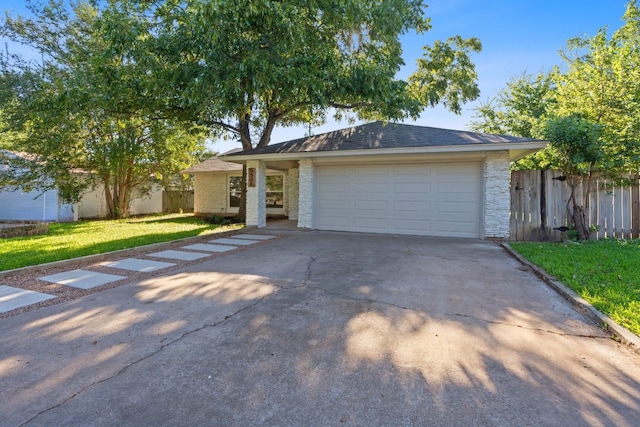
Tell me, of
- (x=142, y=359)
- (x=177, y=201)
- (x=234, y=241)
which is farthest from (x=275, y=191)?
(x=142, y=359)

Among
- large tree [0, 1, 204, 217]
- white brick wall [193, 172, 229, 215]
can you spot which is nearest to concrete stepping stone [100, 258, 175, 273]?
large tree [0, 1, 204, 217]

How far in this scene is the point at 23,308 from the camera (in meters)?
3.79

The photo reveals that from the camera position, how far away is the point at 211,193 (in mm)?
17328

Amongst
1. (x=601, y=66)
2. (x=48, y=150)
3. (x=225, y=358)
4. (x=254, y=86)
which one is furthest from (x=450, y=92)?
(x=48, y=150)

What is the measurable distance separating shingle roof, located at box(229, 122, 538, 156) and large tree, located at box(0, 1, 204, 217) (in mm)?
4144

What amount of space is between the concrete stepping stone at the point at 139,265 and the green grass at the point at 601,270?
6278 mm

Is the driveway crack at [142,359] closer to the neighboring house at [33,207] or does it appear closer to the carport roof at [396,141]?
the carport roof at [396,141]

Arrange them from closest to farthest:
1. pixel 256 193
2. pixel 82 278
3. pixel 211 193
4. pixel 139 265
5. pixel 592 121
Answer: pixel 82 278, pixel 139 265, pixel 592 121, pixel 256 193, pixel 211 193

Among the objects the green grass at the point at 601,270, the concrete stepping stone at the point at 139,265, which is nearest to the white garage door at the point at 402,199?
the green grass at the point at 601,270

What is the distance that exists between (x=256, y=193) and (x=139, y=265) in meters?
5.50

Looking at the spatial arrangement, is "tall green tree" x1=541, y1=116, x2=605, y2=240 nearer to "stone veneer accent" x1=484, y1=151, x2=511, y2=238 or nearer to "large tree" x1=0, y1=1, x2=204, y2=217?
"stone veneer accent" x1=484, y1=151, x2=511, y2=238

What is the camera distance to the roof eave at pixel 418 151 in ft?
25.3

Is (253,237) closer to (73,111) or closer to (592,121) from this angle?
(73,111)

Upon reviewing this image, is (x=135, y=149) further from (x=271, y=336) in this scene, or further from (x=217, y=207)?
(x=271, y=336)
